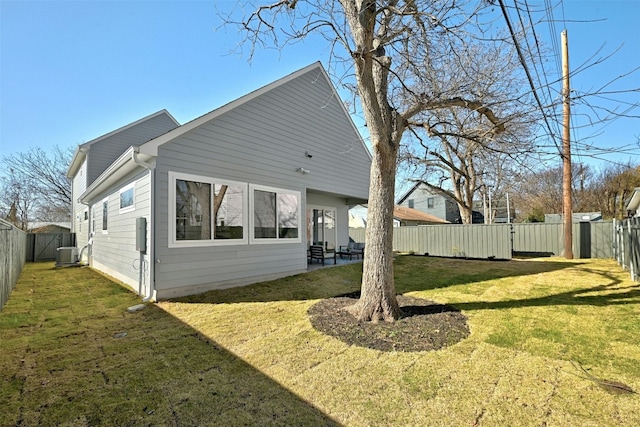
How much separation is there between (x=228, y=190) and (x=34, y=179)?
2751cm

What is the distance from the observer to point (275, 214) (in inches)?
325

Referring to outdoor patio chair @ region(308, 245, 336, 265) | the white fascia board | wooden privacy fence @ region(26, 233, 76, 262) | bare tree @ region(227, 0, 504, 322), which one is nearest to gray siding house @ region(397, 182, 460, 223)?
outdoor patio chair @ region(308, 245, 336, 265)

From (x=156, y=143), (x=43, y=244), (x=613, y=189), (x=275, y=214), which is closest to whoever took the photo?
(x=156, y=143)

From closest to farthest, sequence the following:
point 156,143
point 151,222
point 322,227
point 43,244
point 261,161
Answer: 1. point 156,143
2. point 151,222
3. point 261,161
4. point 322,227
5. point 43,244

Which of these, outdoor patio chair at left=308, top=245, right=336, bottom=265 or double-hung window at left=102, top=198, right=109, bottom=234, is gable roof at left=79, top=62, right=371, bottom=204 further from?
outdoor patio chair at left=308, top=245, right=336, bottom=265

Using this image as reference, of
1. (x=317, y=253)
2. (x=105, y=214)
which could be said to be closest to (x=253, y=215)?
(x=317, y=253)

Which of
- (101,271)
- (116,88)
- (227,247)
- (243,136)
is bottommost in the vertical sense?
(101,271)

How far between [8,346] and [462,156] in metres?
18.4

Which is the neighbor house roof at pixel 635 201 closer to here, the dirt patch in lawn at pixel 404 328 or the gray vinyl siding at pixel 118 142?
the dirt patch in lawn at pixel 404 328

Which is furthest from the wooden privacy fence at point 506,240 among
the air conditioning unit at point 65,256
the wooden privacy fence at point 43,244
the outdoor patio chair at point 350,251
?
the wooden privacy fence at point 43,244

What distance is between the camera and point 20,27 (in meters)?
8.39

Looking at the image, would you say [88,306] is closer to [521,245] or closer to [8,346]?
[8,346]

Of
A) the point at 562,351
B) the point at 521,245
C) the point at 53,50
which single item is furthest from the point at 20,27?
the point at 521,245

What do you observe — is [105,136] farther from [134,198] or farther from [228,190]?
[228,190]
